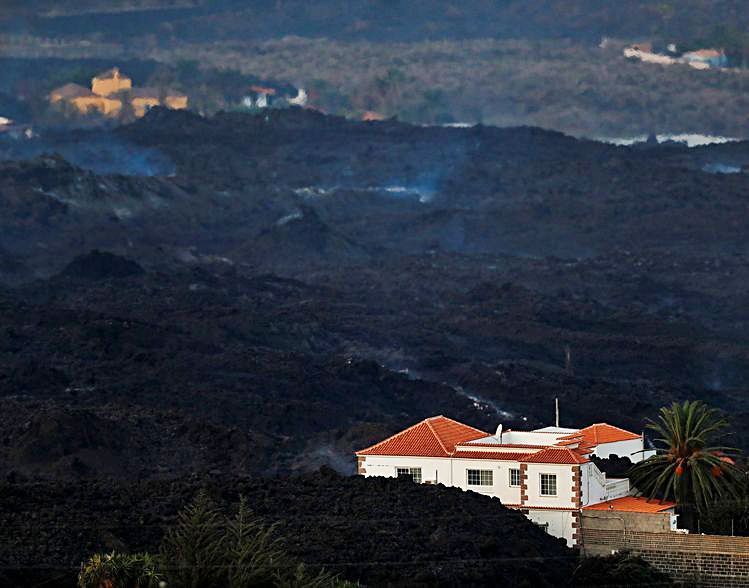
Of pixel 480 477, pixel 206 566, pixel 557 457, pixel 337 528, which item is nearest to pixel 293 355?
pixel 480 477

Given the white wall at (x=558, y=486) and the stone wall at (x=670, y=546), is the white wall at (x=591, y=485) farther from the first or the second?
the stone wall at (x=670, y=546)

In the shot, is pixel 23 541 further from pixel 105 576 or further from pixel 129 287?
pixel 129 287

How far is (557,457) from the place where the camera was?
67062 millimetres

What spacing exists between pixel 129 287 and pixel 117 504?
90.1 metres

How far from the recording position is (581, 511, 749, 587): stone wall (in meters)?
63.3

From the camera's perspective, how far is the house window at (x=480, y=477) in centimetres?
6881

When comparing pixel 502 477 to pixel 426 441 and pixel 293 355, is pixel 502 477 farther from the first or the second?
pixel 293 355

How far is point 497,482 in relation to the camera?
6856 cm

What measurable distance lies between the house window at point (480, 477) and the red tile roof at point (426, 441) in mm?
1015

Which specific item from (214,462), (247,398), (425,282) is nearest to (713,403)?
(247,398)

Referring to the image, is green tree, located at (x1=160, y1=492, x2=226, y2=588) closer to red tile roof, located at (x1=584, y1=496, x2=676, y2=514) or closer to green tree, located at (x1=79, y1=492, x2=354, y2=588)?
green tree, located at (x1=79, y1=492, x2=354, y2=588)

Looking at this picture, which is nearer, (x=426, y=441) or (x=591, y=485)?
(x=591, y=485)

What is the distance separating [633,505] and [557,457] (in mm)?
2327

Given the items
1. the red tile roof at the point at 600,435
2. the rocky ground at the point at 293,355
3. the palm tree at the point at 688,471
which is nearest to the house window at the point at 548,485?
the palm tree at the point at 688,471
